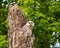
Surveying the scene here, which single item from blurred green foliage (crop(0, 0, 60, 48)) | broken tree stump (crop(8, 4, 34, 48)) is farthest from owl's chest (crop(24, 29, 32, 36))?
blurred green foliage (crop(0, 0, 60, 48))

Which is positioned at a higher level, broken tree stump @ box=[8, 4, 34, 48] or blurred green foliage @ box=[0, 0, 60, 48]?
broken tree stump @ box=[8, 4, 34, 48]

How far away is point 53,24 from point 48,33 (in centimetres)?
34

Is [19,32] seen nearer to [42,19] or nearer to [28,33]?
[28,33]

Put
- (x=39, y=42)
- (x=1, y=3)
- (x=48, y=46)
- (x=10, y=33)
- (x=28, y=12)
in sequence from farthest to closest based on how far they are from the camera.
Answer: (x=1, y=3) → (x=48, y=46) → (x=39, y=42) → (x=28, y=12) → (x=10, y=33)

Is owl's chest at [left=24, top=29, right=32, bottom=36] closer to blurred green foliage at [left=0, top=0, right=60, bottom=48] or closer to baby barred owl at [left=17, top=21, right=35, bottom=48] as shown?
baby barred owl at [left=17, top=21, right=35, bottom=48]

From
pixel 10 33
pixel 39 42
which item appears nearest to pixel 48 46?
pixel 39 42

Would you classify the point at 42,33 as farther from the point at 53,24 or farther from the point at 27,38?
the point at 27,38

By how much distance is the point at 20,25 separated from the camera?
3316 mm

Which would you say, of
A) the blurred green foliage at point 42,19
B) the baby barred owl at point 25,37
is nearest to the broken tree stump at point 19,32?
the baby barred owl at point 25,37

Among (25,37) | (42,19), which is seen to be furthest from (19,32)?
(42,19)

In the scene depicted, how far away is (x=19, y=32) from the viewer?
3.16 meters

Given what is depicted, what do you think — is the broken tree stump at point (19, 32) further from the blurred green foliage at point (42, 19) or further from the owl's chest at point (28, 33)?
the blurred green foliage at point (42, 19)

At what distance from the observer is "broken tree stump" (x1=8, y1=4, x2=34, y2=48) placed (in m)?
3.08

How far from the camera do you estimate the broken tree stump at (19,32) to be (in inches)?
121
